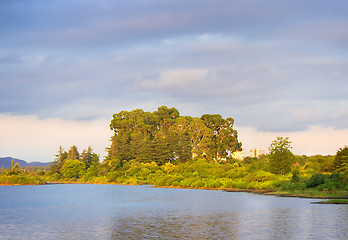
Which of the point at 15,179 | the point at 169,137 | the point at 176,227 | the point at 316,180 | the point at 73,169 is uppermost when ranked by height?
the point at 169,137

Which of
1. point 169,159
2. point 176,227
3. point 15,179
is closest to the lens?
point 176,227

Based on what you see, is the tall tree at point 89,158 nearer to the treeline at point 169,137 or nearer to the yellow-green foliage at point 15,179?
the treeline at point 169,137

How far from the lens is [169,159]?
122 metres

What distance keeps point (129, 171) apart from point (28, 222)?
78.0 m

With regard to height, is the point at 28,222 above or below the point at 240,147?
below

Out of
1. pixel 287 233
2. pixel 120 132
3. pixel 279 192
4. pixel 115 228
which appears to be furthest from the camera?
pixel 120 132

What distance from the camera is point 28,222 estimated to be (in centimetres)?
3603

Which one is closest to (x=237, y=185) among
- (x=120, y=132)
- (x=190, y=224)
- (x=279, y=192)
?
(x=279, y=192)

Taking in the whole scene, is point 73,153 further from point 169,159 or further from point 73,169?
point 169,159

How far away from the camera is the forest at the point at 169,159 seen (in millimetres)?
79125

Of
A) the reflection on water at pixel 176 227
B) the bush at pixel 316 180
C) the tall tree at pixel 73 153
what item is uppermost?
the tall tree at pixel 73 153

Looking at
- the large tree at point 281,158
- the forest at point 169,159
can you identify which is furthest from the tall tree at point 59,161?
the large tree at point 281,158

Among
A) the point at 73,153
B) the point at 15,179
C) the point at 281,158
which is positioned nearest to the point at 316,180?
the point at 281,158

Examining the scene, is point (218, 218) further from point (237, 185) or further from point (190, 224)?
point (237, 185)
